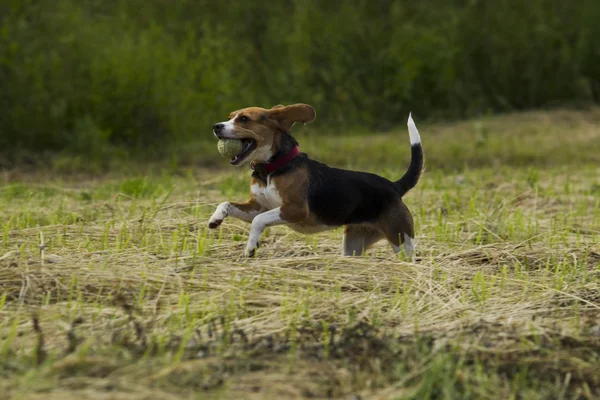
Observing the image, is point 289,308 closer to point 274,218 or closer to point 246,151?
point 274,218

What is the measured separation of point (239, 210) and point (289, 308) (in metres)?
1.20

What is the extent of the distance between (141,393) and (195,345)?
1.70ft

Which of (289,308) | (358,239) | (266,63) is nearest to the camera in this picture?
(289,308)

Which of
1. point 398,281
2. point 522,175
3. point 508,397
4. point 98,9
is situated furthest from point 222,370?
point 98,9

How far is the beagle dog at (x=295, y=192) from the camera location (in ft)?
17.2

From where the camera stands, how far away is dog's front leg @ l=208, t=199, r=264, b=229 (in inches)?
206

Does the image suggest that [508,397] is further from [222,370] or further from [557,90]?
[557,90]

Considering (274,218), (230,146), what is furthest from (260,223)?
(230,146)

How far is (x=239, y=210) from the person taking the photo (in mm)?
5355

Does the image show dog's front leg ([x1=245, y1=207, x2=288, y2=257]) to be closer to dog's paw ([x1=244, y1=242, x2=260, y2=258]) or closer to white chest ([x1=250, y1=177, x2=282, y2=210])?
dog's paw ([x1=244, y1=242, x2=260, y2=258])

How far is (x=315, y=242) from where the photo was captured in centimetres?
600

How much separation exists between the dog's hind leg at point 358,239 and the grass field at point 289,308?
21cm

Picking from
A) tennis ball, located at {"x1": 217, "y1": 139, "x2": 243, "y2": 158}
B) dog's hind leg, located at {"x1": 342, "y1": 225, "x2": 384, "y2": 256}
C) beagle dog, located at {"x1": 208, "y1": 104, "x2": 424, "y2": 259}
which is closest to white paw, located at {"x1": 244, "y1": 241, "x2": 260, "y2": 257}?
beagle dog, located at {"x1": 208, "y1": 104, "x2": 424, "y2": 259}

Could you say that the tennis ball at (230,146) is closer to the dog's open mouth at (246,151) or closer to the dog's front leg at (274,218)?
the dog's open mouth at (246,151)
